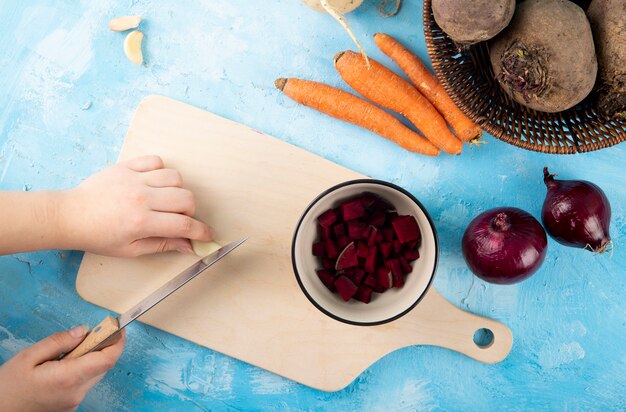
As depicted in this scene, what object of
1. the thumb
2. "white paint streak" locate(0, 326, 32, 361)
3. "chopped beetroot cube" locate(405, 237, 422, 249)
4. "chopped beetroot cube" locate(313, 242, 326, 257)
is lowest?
"white paint streak" locate(0, 326, 32, 361)

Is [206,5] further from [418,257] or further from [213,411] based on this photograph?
[213,411]

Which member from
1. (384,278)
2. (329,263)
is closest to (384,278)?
(384,278)

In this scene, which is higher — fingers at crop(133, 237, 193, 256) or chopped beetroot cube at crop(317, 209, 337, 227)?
chopped beetroot cube at crop(317, 209, 337, 227)

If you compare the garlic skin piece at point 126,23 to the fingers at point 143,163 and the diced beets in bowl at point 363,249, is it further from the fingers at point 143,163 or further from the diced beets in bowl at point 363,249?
the diced beets in bowl at point 363,249

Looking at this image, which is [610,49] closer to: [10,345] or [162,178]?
[162,178]

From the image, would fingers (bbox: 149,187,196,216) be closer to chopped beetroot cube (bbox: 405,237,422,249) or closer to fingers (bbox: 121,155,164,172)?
fingers (bbox: 121,155,164,172)

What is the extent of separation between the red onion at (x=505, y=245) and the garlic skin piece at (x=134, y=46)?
2.40 ft

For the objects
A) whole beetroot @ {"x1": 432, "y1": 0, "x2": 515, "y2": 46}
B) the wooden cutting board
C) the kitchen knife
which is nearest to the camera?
whole beetroot @ {"x1": 432, "y1": 0, "x2": 515, "y2": 46}

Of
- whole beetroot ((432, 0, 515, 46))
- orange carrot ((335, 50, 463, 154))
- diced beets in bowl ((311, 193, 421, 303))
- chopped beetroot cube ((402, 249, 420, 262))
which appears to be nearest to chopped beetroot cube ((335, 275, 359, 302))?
diced beets in bowl ((311, 193, 421, 303))

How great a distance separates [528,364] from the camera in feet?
3.33

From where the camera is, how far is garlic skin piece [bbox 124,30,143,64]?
3.27ft

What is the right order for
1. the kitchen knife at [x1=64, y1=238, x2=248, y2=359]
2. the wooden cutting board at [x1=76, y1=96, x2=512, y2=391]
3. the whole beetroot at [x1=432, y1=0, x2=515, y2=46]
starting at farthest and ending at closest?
the wooden cutting board at [x1=76, y1=96, x2=512, y2=391] < the kitchen knife at [x1=64, y1=238, x2=248, y2=359] < the whole beetroot at [x1=432, y1=0, x2=515, y2=46]

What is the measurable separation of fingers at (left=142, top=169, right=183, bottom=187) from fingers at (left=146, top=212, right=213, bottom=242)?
0.19ft

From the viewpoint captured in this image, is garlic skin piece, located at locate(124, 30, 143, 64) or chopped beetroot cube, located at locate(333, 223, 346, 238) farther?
garlic skin piece, located at locate(124, 30, 143, 64)
